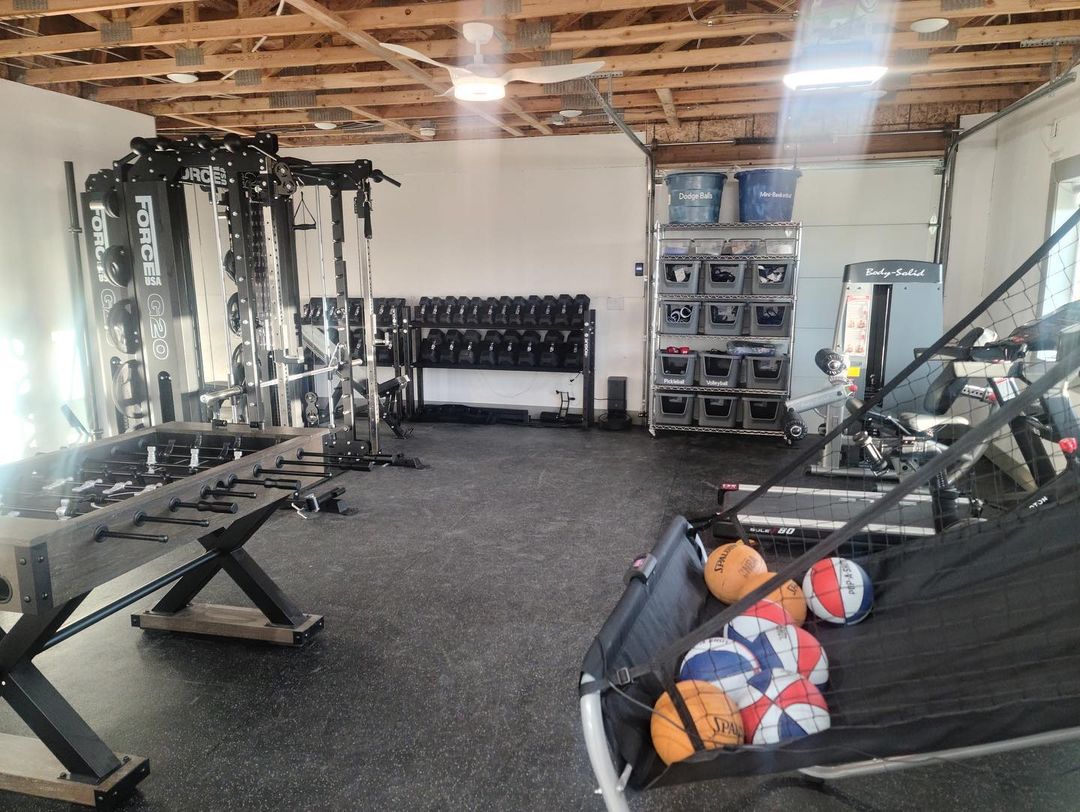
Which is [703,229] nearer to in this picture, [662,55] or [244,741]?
[662,55]

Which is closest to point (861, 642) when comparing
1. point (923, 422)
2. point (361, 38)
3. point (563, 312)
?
point (923, 422)

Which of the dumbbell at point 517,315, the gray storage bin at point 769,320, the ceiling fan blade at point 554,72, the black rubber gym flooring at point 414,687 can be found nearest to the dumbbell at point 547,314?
the dumbbell at point 517,315

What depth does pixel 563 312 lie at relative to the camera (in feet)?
23.3

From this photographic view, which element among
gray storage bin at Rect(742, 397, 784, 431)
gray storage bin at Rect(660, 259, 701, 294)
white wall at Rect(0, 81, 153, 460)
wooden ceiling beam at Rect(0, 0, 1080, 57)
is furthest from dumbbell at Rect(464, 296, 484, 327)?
white wall at Rect(0, 81, 153, 460)

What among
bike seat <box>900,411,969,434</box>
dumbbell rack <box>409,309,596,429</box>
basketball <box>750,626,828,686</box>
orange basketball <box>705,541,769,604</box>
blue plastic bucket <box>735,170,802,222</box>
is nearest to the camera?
basketball <box>750,626,828,686</box>

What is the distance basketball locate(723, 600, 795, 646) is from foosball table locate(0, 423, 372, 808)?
4.66 feet

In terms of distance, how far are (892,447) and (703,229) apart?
343 cm

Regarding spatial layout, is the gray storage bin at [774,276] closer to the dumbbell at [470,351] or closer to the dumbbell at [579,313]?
the dumbbell at [579,313]

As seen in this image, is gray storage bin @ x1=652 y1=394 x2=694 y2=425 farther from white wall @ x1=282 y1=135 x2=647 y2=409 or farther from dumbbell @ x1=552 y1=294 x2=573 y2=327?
dumbbell @ x1=552 y1=294 x2=573 y2=327

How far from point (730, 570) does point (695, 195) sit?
4818 millimetres

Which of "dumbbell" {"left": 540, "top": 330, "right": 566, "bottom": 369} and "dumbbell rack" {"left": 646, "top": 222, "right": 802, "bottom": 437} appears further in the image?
"dumbbell" {"left": 540, "top": 330, "right": 566, "bottom": 369}

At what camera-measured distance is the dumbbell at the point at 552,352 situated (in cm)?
714

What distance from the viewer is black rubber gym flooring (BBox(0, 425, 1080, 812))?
210 centimetres

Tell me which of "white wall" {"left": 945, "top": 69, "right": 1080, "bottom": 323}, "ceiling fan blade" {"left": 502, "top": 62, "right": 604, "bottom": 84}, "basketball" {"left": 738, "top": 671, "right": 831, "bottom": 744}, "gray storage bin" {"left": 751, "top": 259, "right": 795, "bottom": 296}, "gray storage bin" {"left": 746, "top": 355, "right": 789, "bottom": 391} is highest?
"ceiling fan blade" {"left": 502, "top": 62, "right": 604, "bottom": 84}
